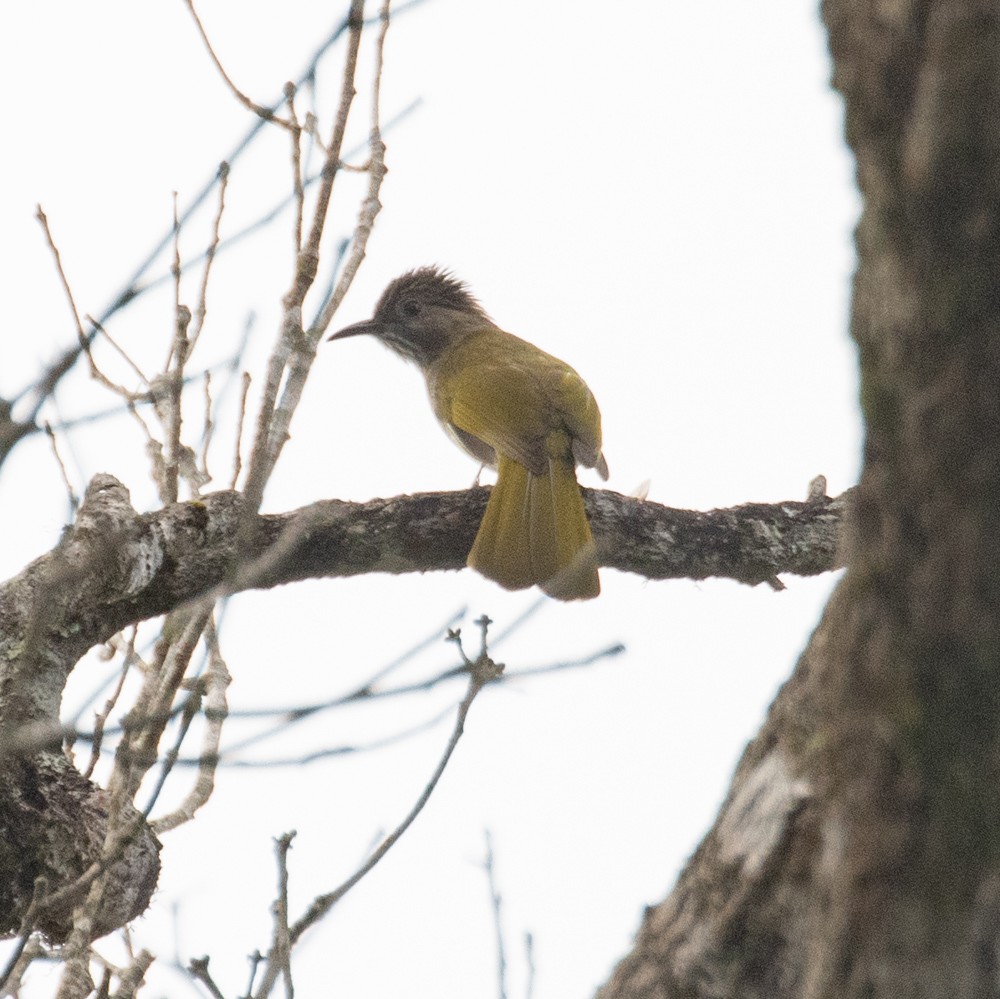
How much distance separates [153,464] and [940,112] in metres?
3.50

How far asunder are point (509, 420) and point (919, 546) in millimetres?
4150

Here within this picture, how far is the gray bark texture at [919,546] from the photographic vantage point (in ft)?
4.24

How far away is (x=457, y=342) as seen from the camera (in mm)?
7152

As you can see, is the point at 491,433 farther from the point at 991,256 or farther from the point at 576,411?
the point at 991,256

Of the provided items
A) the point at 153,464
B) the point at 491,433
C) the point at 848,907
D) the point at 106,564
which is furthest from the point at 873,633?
the point at 491,433

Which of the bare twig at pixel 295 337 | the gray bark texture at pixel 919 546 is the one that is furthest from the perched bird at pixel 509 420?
the gray bark texture at pixel 919 546

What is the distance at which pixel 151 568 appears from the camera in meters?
Answer: 3.55

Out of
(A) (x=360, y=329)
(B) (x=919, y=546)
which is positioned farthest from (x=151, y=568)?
(A) (x=360, y=329)

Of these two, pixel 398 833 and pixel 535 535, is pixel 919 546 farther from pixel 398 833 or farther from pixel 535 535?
pixel 535 535

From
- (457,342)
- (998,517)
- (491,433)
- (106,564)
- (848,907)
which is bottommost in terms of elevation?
(848,907)

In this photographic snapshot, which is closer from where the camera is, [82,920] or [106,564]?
[82,920]

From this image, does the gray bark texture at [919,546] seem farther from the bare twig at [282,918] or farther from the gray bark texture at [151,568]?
the bare twig at [282,918]

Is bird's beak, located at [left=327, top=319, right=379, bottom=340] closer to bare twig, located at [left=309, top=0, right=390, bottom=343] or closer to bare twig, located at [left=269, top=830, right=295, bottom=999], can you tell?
bare twig, located at [left=309, top=0, right=390, bottom=343]

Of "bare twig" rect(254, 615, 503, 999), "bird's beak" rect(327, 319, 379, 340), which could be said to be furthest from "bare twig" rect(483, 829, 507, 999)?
"bird's beak" rect(327, 319, 379, 340)
